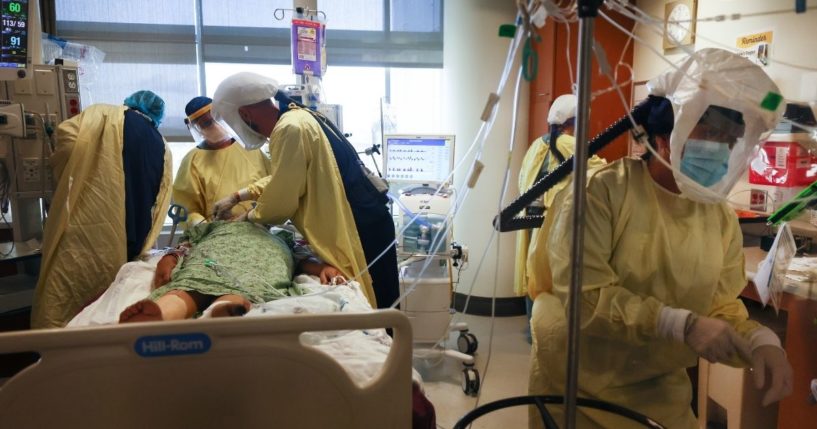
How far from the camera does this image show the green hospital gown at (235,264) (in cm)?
152

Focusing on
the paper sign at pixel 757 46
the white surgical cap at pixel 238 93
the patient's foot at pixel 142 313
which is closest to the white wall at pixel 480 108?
the paper sign at pixel 757 46

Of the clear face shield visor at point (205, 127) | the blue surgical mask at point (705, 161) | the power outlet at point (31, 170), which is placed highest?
the clear face shield visor at point (205, 127)

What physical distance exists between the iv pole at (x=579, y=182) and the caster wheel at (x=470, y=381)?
1975mm

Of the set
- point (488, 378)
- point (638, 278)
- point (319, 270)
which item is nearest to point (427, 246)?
point (488, 378)

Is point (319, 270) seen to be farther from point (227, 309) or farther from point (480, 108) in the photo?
point (480, 108)

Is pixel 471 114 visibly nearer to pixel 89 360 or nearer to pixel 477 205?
pixel 477 205

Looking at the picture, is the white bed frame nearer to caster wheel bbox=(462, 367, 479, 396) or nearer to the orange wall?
caster wheel bbox=(462, 367, 479, 396)

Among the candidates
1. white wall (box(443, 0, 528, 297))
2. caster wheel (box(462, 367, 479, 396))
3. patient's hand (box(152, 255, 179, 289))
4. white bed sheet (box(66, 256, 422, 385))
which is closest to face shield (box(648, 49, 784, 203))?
white bed sheet (box(66, 256, 422, 385))

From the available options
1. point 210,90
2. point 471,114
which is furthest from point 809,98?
point 210,90

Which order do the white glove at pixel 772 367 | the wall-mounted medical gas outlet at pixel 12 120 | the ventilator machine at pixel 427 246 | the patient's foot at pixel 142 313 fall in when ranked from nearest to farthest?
the white glove at pixel 772 367 < the patient's foot at pixel 142 313 < the wall-mounted medical gas outlet at pixel 12 120 < the ventilator machine at pixel 427 246

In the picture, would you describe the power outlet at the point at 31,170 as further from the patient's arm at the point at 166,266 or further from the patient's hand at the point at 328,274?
the patient's hand at the point at 328,274

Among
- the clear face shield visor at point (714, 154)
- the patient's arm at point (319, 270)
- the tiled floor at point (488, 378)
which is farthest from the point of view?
the tiled floor at point (488, 378)

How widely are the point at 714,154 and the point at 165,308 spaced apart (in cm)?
138

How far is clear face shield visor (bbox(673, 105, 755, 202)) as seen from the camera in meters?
1.05
